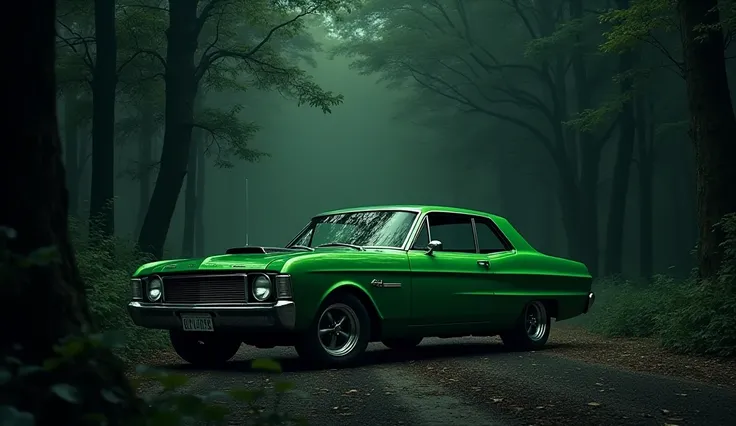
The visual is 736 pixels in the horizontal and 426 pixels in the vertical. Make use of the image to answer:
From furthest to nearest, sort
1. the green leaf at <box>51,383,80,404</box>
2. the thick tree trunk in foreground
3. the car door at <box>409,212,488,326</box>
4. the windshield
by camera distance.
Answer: the windshield, the car door at <box>409,212,488,326</box>, the thick tree trunk in foreground, the green leaf at <box>51,383,80,404</box>

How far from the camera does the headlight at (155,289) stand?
8.23 m

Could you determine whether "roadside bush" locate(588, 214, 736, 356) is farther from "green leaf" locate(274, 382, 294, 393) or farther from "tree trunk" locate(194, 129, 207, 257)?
"tree trunk" locate(194, 129, 207, 257)

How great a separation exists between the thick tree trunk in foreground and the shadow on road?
466cm

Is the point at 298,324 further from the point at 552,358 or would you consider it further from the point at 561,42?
the point at 561,42

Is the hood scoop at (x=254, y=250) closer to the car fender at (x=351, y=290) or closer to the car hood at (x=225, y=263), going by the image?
the car hood at (x=225, y=263)

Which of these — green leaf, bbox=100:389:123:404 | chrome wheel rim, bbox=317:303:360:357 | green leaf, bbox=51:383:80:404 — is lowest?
chrome wheel rim, bbox=317:303:360:357

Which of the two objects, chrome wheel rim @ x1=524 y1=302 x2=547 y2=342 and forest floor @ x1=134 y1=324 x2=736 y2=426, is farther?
chrome wheel rim @ x1=524 y1=302 x2=547 y2=342

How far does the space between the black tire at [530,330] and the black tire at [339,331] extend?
2.75m

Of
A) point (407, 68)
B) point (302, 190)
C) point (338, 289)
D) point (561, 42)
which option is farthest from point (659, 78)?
point (302, 190)

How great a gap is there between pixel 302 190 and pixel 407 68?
196ft

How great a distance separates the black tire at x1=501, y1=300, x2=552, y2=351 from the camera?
10336 millimetres

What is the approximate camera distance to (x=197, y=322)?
7.84 metres

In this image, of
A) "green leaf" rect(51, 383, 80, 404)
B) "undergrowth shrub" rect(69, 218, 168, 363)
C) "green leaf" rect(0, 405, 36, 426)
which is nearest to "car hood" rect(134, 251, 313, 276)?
"undergrowth shrub" rect(69, 218, 168, 363)

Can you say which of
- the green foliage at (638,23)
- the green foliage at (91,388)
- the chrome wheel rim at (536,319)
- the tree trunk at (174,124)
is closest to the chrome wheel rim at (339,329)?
the chrome wheel rim at (536,319)
